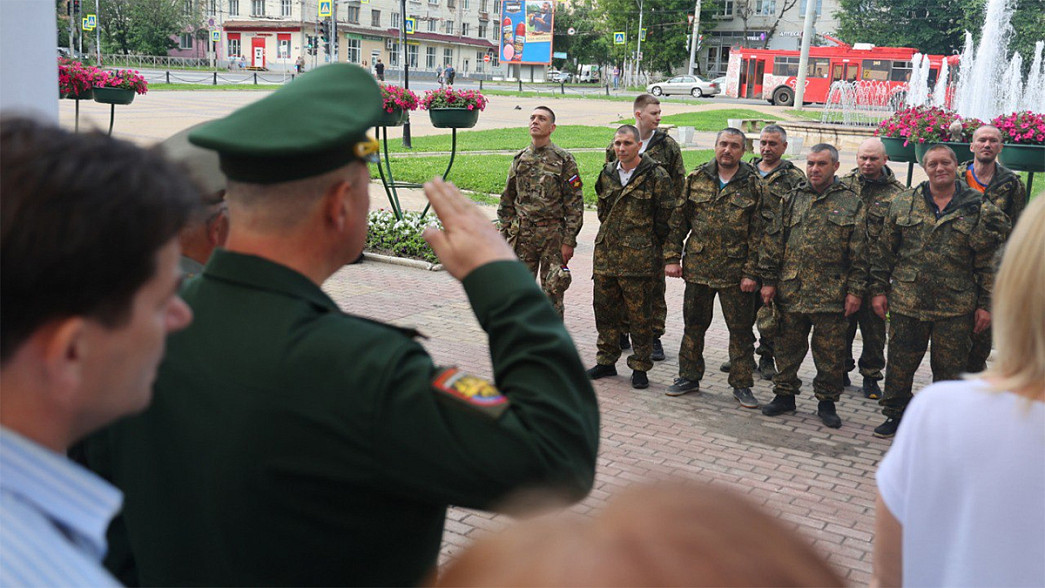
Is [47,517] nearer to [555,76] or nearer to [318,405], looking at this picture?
[318,405]

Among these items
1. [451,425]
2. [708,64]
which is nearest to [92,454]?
[451,425]

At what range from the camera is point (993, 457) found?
1.90 metres

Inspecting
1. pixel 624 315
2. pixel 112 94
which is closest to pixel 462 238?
pixel 624 315

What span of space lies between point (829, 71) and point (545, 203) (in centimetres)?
4053

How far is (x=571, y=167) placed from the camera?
8.56m

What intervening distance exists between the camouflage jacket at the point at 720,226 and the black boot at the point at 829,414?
3.52 feet

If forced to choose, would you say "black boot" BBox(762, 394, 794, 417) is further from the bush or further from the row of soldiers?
the bush

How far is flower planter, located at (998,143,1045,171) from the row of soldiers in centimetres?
135

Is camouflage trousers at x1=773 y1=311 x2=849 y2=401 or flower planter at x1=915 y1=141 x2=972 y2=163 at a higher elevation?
flower planter at x1=915 y1=141 x2=972 y2=163

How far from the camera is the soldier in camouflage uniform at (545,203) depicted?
8508 mm

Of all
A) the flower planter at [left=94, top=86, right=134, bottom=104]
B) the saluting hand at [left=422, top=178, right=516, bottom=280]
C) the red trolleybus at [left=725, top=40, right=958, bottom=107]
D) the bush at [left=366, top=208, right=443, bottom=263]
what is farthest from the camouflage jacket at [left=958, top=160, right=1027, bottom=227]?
the red trolleybus at [left=725, top=40, right=958, bottom=107]

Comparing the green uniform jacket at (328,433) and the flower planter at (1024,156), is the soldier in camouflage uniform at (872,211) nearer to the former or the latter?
the flower planter at (1024,156)

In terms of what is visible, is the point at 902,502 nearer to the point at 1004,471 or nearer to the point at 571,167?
the point at 1004,471

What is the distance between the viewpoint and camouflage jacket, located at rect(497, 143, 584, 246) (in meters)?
8.52
